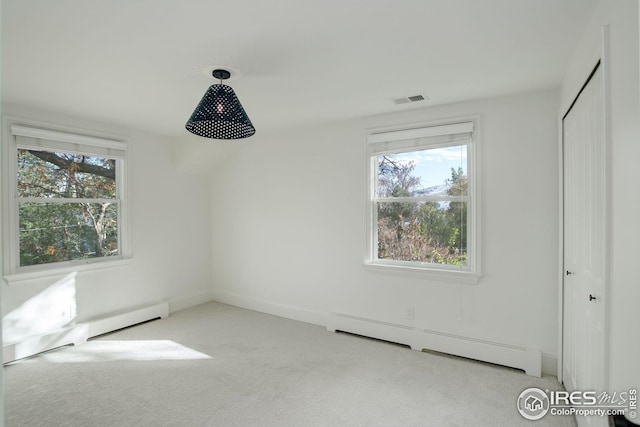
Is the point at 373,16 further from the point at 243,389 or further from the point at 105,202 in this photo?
the point at 105,202

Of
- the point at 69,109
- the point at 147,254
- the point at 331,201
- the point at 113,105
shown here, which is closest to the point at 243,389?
the point at 331,201

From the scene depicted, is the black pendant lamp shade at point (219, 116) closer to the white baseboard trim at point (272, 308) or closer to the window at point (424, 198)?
the window at point (424, 198)

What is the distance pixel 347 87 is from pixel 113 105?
2.26 m

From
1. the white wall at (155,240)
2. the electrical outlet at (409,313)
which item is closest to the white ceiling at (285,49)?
the white wall at (155,240)

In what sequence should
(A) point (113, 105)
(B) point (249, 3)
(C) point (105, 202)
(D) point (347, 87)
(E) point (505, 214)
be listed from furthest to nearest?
(C) point (105, 202) → (A) point (113, 105) → (E) point (505, 214) → (D) point (347, 87) → (B) point (249, 3)

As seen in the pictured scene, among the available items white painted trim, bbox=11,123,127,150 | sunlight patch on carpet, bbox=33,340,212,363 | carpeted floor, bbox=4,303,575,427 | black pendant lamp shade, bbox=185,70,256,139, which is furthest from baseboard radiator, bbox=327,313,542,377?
white painted trim, bbox=11,123,127,150

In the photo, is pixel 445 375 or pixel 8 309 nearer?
pixel 445 375

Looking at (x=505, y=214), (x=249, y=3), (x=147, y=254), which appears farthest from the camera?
(x=147, y=254)

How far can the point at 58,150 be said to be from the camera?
3.82 m

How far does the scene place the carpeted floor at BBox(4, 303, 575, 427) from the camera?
252 cm

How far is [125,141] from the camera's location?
14.4ft

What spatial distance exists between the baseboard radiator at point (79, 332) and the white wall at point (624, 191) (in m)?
4.20

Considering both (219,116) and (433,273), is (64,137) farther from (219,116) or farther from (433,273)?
(433,273)
